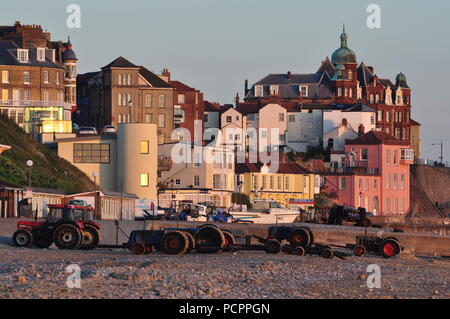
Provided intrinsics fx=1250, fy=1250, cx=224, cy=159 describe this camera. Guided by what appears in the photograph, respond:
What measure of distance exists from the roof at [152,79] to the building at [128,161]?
36.8 m

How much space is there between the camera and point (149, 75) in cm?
12775

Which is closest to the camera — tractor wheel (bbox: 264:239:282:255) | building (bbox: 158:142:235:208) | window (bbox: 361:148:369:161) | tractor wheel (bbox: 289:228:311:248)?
tractor wheel (bbox: 264:239:282:255)

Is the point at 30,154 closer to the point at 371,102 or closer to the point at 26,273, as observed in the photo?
the point at 26,273

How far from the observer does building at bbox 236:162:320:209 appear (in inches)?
4434

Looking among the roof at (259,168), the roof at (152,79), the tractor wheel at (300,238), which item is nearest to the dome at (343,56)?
the roof at (152,79)

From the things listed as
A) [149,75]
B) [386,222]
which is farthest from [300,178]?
[149,75]

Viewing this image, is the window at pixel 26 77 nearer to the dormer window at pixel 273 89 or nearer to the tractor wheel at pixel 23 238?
the dormer window at pixel 273 89

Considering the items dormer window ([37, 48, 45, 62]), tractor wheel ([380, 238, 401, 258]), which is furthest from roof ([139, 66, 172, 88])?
tractor wheel ([380, 238, 401, 258])

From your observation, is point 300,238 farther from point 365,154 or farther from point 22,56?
point 365,154

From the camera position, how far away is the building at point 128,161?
87.1m

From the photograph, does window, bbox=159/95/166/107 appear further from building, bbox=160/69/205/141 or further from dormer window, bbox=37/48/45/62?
dormer window, bbox=37/48/45/62

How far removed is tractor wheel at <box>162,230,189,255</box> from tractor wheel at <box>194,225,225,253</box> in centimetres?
80

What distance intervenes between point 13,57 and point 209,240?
7359 cm

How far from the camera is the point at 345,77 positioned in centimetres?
16100
